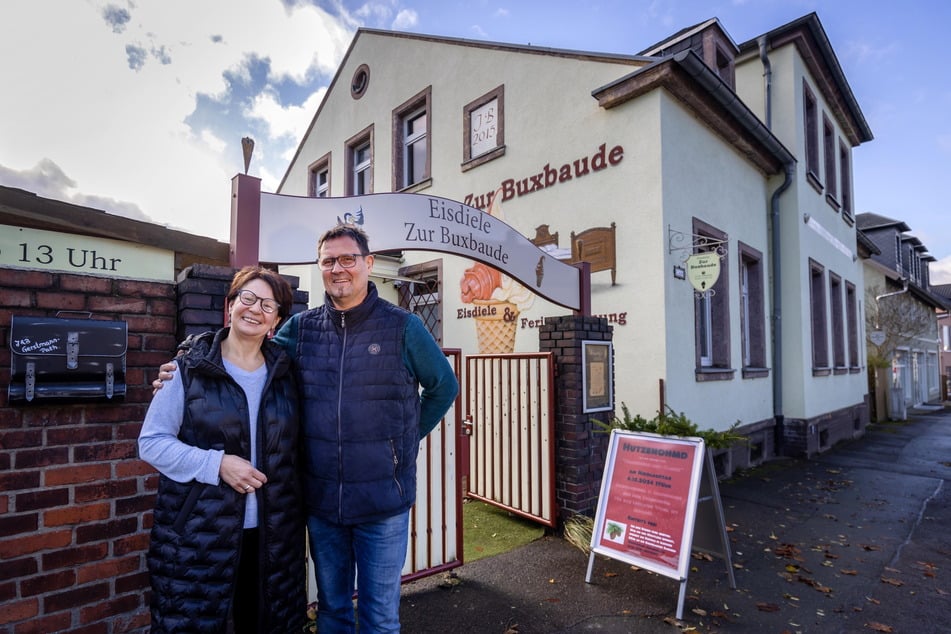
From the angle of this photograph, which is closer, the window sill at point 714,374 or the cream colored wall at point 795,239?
the window sill at point 714,374

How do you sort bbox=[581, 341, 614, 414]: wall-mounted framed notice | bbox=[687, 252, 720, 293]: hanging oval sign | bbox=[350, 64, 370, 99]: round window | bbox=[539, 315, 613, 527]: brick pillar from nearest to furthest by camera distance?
bbox=[539, 315, 613, 527]: brick pillar
bbox=[581, 341, 614, 414]: wall-mounted framed notice
bbox=[687, 252, 720, 293]: hanging oval sign
bbox=[350, 64, 370, 99]: round window

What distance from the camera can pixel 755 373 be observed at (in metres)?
8.75

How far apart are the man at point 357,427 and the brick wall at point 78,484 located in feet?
2.88

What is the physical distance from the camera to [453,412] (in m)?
4.16

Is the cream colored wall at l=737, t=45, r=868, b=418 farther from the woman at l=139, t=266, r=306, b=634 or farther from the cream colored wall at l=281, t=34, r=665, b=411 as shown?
the woman at l=139, t=266, r=306, b=634

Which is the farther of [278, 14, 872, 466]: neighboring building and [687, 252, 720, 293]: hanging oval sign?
[278, 14, 872, 466]: neighboring building

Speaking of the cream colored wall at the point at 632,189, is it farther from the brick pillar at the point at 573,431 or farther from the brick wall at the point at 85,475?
the brick wall at the point at 85,475

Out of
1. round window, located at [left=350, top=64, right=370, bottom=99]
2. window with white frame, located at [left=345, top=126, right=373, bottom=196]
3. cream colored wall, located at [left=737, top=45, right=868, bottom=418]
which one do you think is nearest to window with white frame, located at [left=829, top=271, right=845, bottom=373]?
cream colored wall, located at [left=737, top=45, right=868, bottom=418]

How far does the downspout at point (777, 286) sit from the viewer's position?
945cm

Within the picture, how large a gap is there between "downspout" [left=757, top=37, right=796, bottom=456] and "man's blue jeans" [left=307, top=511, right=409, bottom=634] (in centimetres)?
920

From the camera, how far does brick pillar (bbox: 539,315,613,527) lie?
4855 millimetres

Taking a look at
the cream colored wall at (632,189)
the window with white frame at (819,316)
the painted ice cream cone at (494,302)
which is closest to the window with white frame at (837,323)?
the cream colored wall at (632,189)

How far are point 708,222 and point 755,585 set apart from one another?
5.10m

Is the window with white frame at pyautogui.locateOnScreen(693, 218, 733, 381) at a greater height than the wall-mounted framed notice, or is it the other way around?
the window with white frame at pyautogui.locateOnScreen(693, 218, 733, 381)
